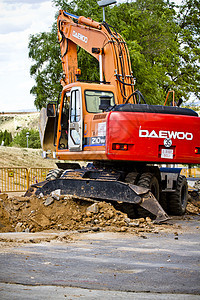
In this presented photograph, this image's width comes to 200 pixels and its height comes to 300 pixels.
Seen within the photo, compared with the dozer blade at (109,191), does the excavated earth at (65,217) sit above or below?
below

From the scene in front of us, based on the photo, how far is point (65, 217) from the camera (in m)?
11.0

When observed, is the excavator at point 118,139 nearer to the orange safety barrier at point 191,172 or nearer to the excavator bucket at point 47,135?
the excavator bucket at point 47,135

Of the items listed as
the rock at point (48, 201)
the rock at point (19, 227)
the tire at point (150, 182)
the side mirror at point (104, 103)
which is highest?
the side mirror at point (104, 103)

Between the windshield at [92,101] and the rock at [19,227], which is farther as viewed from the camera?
the windshield at [92,101]

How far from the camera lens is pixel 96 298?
488cm

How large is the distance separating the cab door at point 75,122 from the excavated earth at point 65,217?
150cm

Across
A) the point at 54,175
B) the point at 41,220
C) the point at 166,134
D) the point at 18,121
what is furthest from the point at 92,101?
the point at 18,121

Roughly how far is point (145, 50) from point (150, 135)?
1991cm

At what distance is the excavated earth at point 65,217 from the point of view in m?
10.4

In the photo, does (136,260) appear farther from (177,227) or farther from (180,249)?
(177,227)

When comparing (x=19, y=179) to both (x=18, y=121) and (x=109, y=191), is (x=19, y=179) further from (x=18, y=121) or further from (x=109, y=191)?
(x=18, y=121)

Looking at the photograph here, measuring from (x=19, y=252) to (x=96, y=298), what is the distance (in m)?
2.63

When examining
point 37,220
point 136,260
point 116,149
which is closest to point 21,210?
point 37,220

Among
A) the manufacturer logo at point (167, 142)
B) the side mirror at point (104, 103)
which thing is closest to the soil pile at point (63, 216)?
the manufacturer logo at point (167, 142)
